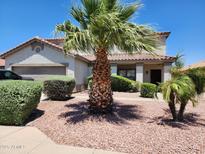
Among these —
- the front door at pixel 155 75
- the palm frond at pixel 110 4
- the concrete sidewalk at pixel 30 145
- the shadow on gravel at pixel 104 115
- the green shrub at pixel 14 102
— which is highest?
the palm frond at pixel 110 4

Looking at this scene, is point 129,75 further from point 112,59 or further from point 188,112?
point 188,112

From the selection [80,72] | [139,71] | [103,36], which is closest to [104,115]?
[103,36]

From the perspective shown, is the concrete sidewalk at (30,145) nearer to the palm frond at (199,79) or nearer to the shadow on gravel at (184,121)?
the shadow on gravel at (184,121)

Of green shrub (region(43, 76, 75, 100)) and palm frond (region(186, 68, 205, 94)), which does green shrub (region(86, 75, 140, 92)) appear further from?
palm frond (region(186, 68, 205, 94))

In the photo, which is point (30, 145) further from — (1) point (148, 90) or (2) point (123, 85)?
(2) point (123, 85)

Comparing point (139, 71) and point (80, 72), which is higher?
point (139, 71)

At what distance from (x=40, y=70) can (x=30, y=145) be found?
14.4 metres

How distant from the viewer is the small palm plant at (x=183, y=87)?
25.7 feet

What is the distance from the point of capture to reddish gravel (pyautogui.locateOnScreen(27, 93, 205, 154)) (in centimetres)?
612

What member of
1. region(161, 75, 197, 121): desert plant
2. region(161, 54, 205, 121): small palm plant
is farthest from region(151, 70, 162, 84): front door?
region(161, 75, 197, 121): desert plant

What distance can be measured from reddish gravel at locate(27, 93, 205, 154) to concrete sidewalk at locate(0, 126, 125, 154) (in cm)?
33

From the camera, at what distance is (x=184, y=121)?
8555mm

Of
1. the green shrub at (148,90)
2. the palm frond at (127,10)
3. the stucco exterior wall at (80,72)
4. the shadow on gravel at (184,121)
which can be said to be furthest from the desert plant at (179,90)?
the stucco exterior wall at (80,72)

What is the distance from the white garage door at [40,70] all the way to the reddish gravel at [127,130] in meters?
9.19
